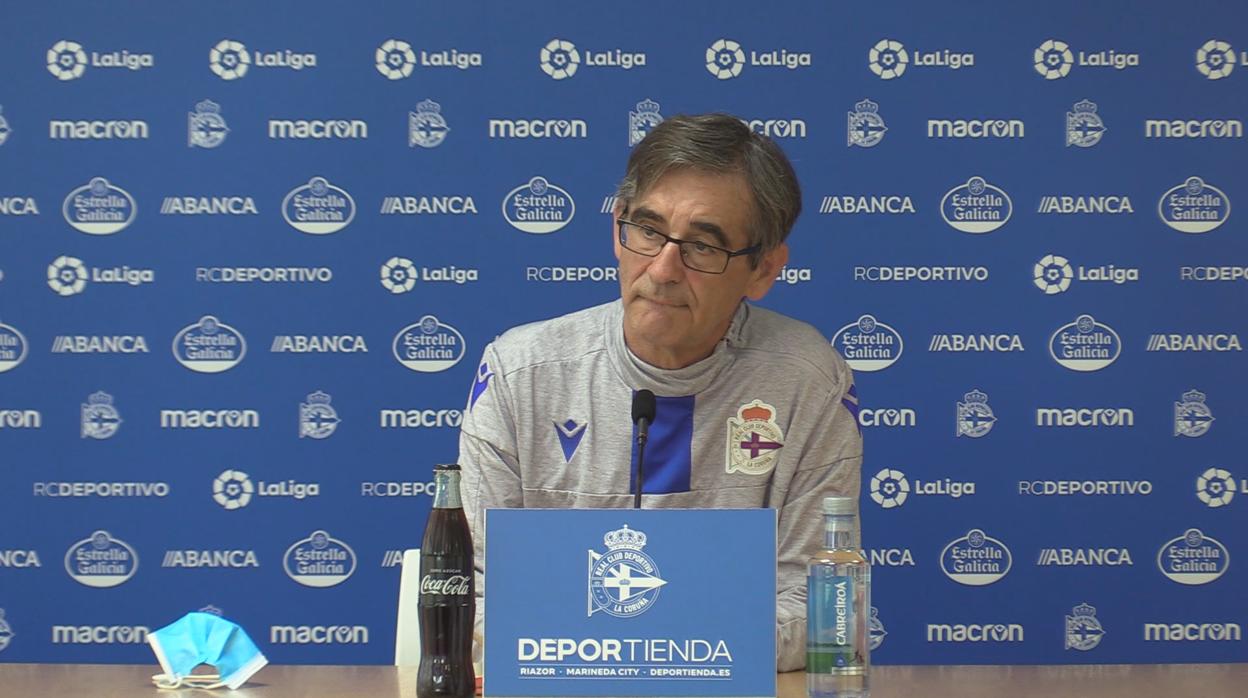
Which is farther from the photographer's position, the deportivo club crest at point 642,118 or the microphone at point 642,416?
the deportivo club crest at point 642,118

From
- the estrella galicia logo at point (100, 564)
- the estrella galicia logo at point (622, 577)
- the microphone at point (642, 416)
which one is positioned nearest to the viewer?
the estrella galicia logo at point (622, 577)

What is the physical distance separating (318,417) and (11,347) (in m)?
0.84

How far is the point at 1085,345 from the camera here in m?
3.49

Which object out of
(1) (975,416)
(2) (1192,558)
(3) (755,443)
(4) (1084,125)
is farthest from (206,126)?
(2) (1192,558)

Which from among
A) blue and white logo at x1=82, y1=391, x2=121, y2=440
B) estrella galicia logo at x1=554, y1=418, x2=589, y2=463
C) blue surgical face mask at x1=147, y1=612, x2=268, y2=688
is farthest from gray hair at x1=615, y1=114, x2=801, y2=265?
blue and white logo at x1=82, y1=391, x2=121, y2=440

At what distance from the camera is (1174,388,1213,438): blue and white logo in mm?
3486

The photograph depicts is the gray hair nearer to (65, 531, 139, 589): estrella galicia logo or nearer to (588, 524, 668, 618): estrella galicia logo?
(588, 524, 668, 618): estrella galicia logo

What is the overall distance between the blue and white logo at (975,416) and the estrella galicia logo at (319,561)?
5.42 ft

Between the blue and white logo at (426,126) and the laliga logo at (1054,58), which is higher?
the laliga logo at (1054,58)

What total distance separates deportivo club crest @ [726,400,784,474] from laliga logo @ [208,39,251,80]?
79.6 inches

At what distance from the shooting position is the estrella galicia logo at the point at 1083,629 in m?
3.49

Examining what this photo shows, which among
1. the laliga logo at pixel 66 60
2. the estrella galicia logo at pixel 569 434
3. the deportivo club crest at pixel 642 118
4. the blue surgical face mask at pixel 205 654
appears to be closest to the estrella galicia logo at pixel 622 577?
the blue surgical face mask at pixel 205 654

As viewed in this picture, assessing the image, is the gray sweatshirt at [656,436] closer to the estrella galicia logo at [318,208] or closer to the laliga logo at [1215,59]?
the estrella galicia logo at [318,208]

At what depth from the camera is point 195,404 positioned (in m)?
3.50
